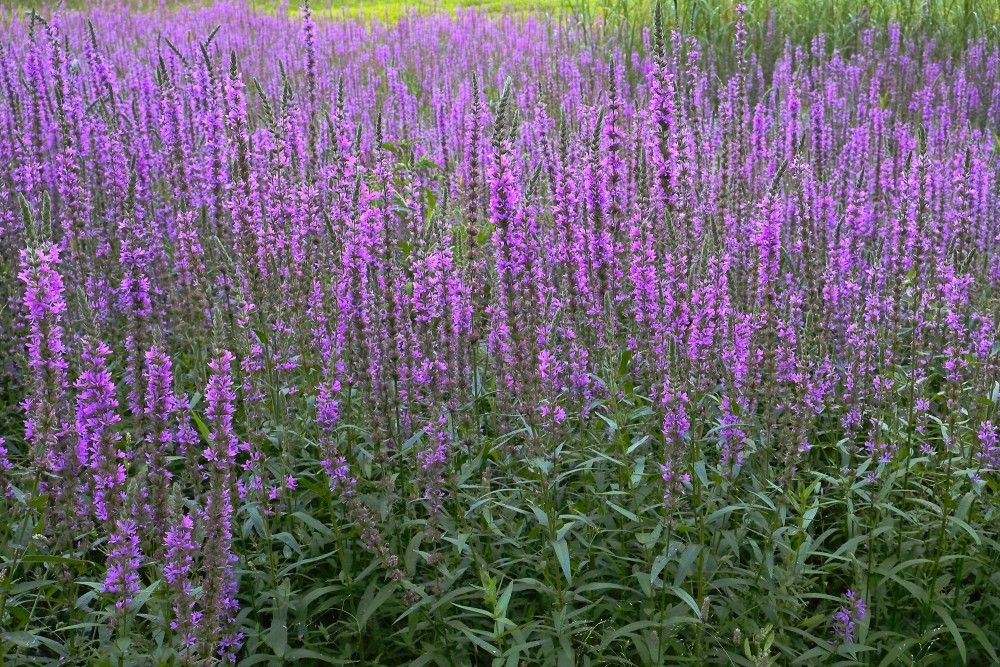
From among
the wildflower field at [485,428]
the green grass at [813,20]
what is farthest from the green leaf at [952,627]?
the green grass at [813,20]

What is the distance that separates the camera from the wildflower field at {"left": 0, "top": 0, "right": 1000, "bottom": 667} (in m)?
3.19

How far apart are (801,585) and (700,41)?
1182 centimetres

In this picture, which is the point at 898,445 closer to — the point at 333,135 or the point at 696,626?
the point at 696,626

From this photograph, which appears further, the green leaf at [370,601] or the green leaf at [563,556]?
the green leaf at [370,601]

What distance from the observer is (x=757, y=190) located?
7023 millimetres

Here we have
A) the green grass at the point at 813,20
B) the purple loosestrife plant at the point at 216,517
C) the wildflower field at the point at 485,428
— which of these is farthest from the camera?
the green grass at the point at 813,20

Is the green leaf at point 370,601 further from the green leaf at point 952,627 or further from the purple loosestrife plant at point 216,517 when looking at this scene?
the green leaf at point 952,627

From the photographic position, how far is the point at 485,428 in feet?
16.2

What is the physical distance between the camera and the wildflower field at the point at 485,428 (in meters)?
3.19

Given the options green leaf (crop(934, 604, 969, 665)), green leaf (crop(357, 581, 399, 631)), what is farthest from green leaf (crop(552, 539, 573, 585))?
green leaf (crop(934, 604, 969, 665))

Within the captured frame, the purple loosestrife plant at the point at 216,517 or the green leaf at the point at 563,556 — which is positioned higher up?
the purple loosestrife plant at the point at 216,517

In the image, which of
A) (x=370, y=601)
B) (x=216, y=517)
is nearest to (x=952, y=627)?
(x=370, y=601)

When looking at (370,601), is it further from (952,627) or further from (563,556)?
(952,627)

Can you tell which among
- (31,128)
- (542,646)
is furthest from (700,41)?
(542,646)
